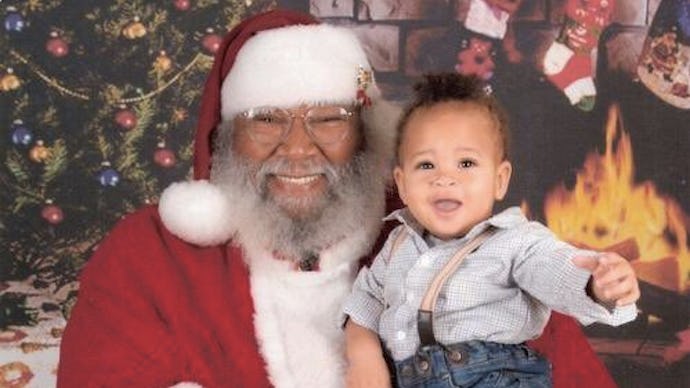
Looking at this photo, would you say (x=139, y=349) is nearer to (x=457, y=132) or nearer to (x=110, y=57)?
(x=457, y=132)

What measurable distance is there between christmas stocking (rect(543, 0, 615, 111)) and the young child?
5.36 ft

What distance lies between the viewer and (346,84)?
7.70ft

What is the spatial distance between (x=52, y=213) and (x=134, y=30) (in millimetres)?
679

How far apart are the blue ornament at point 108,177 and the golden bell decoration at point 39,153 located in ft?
0.62

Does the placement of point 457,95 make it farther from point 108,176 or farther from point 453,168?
point 108,176

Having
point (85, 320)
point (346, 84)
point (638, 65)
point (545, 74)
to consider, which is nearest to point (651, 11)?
point (638, 65)

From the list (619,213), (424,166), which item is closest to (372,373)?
(424,166)

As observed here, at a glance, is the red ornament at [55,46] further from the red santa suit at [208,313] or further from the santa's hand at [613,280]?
the santa's hand at [613,280]

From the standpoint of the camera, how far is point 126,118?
3.25 metres

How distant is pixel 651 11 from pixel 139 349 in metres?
2.18

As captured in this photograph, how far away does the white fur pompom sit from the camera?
2.20 meters

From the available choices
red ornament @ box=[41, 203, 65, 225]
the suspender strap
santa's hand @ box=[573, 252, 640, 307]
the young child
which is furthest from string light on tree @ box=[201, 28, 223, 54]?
santa's hand @ box=[573, 252, 640, 307]

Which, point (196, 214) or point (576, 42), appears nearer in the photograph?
point (196, 214)

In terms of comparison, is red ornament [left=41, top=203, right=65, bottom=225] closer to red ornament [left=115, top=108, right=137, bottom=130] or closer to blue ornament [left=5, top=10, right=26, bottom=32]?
red ornament [left=115, top=108, right=137, bottom=130]
